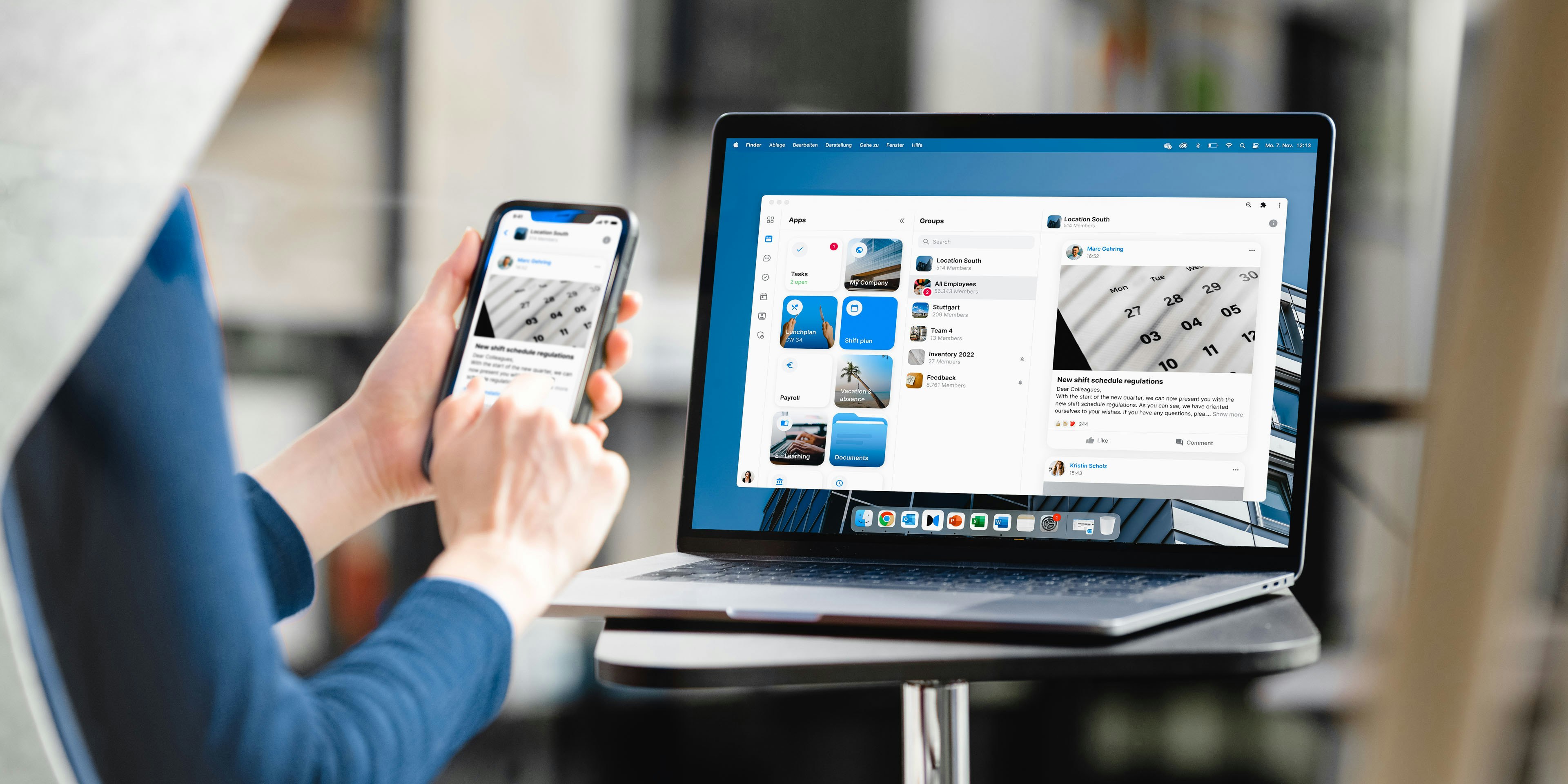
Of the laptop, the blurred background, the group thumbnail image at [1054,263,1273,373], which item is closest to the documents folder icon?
the laptop

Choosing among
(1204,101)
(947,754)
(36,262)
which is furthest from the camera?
(1204,101)

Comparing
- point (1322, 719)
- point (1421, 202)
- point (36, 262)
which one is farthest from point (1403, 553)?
point (36, 262)

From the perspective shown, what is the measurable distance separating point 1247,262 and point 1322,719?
795mm

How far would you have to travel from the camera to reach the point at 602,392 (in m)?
0.59

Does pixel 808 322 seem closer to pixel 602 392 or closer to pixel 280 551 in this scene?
pixel 602 392

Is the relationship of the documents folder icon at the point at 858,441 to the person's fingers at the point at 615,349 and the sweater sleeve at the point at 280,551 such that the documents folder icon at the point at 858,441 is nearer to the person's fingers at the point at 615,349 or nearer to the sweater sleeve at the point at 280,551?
the person's fingers at the point at 615,349

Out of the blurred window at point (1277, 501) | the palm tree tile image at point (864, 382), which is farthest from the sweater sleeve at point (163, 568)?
the blurred window at point (1277, 501)

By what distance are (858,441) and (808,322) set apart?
0.08m

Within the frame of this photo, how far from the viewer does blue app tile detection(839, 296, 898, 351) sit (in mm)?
622

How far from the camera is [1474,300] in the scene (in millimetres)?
567

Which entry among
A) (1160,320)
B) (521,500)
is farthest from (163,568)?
(1160,320)

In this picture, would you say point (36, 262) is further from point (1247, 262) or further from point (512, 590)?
point (1247, 262)

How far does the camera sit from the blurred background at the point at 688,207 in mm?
1236

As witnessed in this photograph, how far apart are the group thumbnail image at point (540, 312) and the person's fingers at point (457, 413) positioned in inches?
2.2
